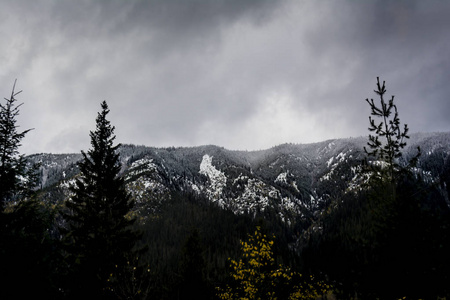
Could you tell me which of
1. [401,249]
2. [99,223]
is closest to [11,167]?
[99,223]

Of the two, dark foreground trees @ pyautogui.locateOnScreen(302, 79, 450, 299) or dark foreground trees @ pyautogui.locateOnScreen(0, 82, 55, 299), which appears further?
dark foreground trees @ pyautogui.locateOnScreen(302, 79, 450, 299)

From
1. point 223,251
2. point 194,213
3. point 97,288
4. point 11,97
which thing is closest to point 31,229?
point 97,288

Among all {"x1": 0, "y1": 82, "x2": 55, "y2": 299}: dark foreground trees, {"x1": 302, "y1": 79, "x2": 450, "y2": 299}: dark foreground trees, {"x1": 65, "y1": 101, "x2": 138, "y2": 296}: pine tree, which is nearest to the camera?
{"x1": 0, "y1": 82, "x2": 55, "y2": 299}: dark foreground trees

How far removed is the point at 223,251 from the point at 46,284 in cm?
13053

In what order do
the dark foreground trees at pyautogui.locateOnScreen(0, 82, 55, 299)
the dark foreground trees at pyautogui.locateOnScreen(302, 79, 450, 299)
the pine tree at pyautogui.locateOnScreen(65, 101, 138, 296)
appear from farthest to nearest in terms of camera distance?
the pine tree at pyautogui.locateOnScreen(65, 101, 138, 296)
the dark foreground trees at pyautogui.locateOnScreen(302, 79, 450, 299)
the dark foreground trees at pyautogui.locateOnScreen(0, 82, 55, 299)

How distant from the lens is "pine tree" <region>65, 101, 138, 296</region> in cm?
1396

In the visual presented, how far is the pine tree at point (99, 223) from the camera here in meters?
14.0

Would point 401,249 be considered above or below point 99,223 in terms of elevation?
below

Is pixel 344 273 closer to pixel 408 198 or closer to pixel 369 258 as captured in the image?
pixel 369 258

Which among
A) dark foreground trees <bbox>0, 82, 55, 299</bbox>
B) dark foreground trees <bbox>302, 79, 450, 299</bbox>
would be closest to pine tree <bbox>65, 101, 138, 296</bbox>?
dark foreground trees <bbox>0, 82, 55, 299</bbox>

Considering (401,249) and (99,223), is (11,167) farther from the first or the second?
(401,249)

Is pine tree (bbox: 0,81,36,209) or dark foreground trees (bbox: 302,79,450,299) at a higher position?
pine tree (bbox: 0,81,36,209)

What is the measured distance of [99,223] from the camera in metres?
16.0

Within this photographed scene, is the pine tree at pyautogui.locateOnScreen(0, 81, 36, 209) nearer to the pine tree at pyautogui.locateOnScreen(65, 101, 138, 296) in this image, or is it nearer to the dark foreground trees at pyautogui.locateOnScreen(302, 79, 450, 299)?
the pine tree at pyautogui.locateOnScreen(65, 101, 138, 296)
